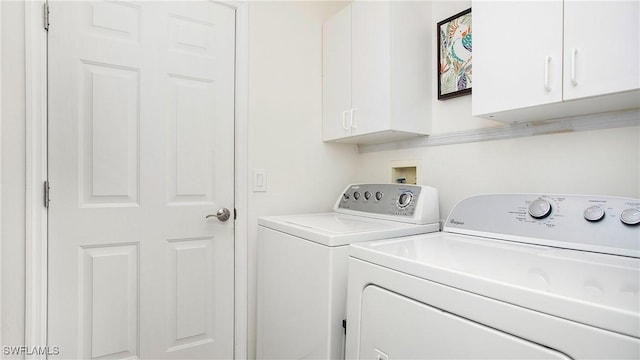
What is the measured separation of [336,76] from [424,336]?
153cm

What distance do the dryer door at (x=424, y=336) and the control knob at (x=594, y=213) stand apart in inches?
24.2

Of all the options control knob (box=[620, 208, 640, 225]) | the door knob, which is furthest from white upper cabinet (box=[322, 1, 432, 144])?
control knob (box=[620, 208, 640, 225])

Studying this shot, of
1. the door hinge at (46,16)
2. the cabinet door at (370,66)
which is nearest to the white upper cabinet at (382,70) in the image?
the cabinet door at (370,66)

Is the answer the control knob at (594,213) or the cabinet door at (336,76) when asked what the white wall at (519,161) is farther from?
the cabinet door at (336,76)

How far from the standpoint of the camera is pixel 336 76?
1981mm

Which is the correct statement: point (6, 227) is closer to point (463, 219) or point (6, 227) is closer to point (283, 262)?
point (283, 262)

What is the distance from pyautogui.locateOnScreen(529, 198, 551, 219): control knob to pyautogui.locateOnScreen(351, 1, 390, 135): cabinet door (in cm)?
71

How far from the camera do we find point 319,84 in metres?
2.11

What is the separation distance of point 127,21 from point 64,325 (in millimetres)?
1414

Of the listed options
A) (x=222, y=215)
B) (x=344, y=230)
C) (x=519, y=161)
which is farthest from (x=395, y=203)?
(x=222, y=215)

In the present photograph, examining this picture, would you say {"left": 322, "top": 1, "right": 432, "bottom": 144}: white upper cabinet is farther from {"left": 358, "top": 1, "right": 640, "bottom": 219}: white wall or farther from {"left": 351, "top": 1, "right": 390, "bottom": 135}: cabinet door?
{"left": 358, "top": 1, "right": 640, "bottom": 219}: white wall

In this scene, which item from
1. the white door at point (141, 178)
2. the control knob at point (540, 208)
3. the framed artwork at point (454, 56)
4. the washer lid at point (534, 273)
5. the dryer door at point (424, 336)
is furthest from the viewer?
the framed artwork at point (454, 56)

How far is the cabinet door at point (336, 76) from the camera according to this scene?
1895mm

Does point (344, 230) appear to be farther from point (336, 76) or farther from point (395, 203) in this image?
point (336, 76)
